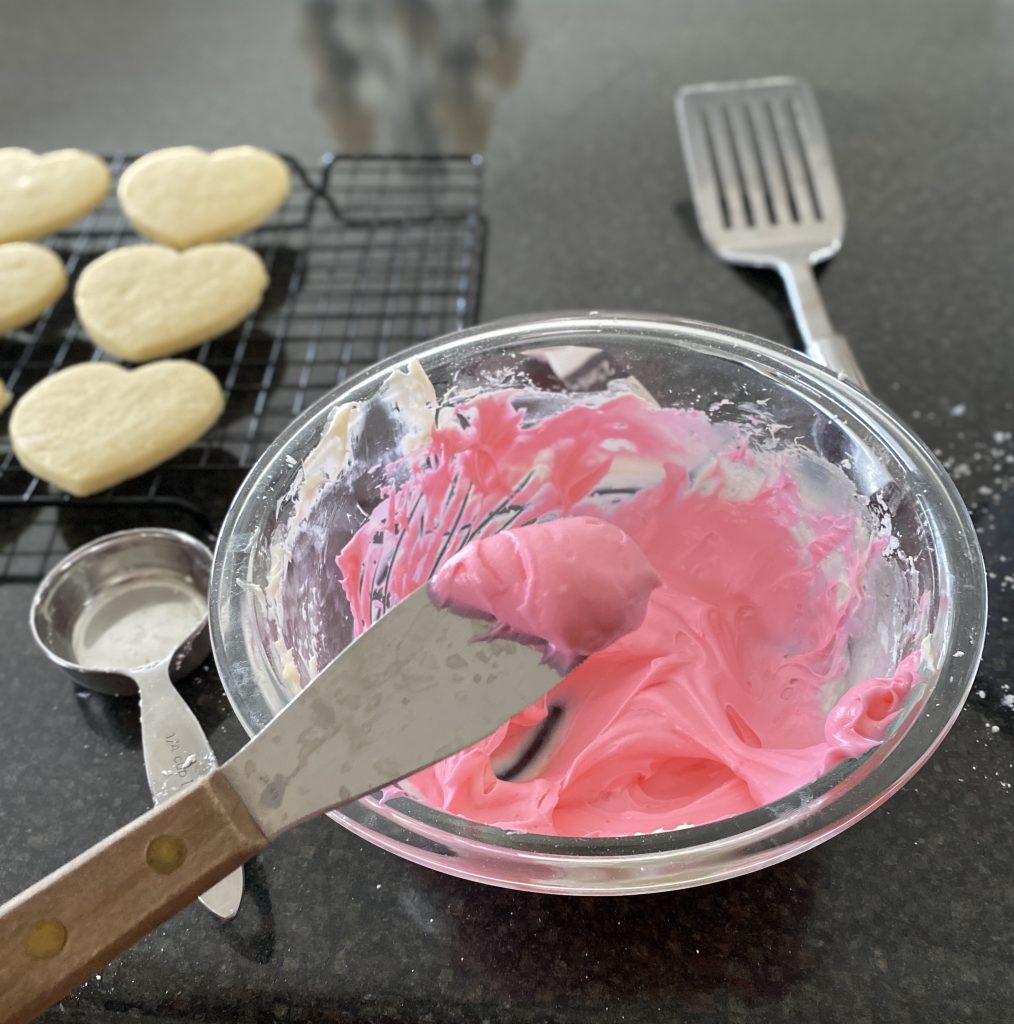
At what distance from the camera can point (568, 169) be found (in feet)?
4.60

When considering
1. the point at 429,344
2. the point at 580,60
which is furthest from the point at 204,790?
the point at 580,60

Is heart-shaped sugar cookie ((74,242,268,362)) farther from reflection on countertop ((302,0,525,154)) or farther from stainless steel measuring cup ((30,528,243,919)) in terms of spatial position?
reflection on countertop ((302,0,525,154))

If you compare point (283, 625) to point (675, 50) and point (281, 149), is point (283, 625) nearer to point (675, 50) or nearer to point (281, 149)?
point (281, 149)

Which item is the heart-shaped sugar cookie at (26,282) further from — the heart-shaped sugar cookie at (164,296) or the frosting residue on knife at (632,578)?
the frosting residue on knife at (632,578)

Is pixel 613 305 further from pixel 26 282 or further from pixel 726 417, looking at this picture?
pixel 26 282

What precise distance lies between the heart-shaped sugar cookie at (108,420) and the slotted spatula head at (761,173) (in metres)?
0.69

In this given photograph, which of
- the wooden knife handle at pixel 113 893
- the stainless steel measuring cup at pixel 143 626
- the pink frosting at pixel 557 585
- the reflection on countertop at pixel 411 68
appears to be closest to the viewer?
the wooden knife handle at pixel 113 893

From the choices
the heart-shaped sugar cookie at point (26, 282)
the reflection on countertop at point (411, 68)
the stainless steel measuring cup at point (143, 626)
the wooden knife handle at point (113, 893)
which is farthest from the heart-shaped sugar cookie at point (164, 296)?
the wooden knife handle at point (113, 893)

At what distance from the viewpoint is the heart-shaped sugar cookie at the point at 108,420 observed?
981 millimetres

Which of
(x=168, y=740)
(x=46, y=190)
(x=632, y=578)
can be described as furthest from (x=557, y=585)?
(x=46, y=190)

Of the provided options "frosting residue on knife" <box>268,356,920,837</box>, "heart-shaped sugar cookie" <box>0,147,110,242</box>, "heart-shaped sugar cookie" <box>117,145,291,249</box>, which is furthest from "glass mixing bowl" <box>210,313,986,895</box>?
"heart-shaped sugar cookie" <box>0,147,110,242</box>

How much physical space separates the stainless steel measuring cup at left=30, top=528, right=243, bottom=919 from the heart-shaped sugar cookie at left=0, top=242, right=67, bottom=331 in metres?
0.40

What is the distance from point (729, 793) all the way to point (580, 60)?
1.33 m

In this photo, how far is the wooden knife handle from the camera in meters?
0.49
